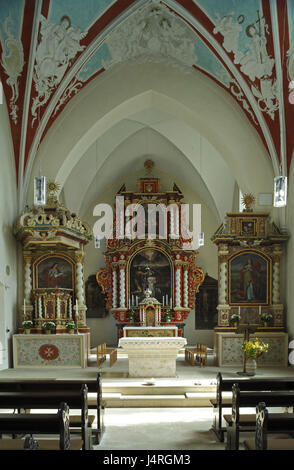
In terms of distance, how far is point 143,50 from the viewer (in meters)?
14.8

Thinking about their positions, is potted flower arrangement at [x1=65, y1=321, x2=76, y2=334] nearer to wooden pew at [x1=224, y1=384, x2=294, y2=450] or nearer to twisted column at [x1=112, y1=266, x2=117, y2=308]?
twisted column at [x1=112, y1=266, x2=117, y2=308]

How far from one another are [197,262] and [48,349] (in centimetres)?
980

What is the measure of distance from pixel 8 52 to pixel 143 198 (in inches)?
372

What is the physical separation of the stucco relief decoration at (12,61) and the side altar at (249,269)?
24.9 ft

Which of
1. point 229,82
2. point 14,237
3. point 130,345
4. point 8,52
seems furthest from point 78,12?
point 130,345

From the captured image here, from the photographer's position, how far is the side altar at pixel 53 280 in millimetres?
13547

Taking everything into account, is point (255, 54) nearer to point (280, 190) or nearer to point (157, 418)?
point (280, 190)

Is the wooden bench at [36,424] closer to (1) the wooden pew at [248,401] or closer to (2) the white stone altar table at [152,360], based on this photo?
(1) the wooden pew at [248,401]

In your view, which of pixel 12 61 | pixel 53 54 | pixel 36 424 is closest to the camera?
pixel 36 424

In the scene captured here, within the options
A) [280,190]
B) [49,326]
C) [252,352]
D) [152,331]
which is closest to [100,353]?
[49,326]

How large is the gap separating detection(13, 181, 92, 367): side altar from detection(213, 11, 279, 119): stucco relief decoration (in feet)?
22.1

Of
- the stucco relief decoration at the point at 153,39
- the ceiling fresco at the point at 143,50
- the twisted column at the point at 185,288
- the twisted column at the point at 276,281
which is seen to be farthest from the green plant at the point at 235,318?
the stucco relief decoration at the point at 153,39

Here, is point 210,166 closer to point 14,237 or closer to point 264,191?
point 264,191
